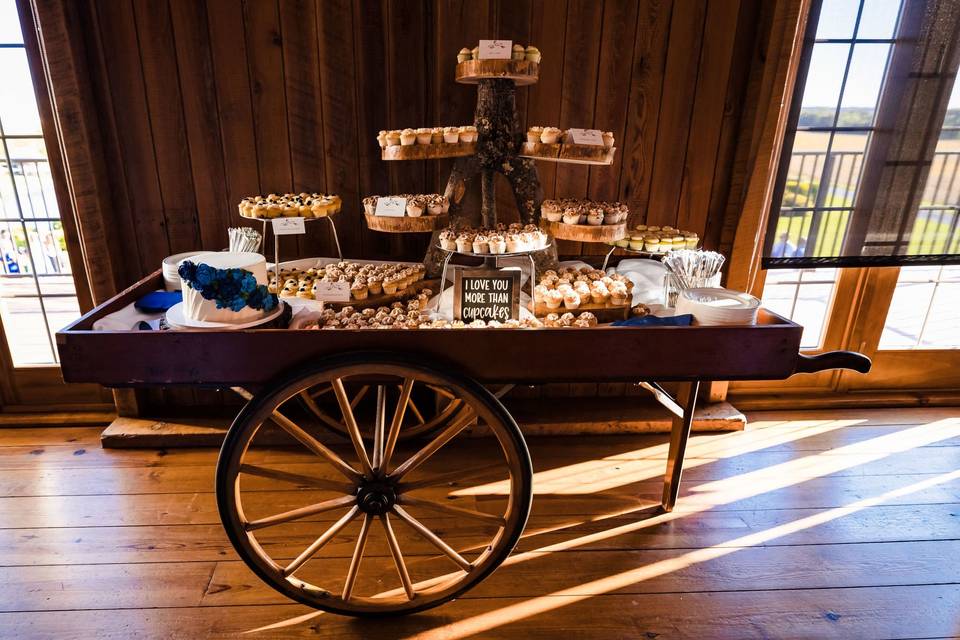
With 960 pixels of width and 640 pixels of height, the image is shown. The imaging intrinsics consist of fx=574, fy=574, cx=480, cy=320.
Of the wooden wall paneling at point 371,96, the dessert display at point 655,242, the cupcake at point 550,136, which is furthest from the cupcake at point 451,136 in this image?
the dessert display at point 655,242

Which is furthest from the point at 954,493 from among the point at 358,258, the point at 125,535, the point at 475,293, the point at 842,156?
the point at 125,535

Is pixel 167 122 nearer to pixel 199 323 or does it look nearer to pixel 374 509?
pixel 199 323

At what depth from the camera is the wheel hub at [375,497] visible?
4.81 ft

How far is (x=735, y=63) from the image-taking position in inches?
88.7

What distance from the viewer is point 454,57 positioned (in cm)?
216

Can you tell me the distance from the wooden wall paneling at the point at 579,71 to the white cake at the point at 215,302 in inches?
53.1

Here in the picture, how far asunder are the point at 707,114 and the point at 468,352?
5.27 feet

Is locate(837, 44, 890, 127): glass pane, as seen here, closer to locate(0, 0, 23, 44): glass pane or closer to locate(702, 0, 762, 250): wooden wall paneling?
locate(702, 0, 762, 250): wooden wall paneling

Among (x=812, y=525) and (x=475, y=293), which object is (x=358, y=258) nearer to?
(x=475, y=293)

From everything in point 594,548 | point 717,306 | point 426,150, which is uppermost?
point 426,150

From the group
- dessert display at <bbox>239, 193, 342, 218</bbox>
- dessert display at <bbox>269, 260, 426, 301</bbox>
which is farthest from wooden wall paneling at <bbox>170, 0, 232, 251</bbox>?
dessert display at <bbox>269, 260, 426, 301</bbox>

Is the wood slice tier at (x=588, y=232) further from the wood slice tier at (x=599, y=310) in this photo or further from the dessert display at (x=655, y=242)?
the wood slice tier at (x=599, y=310)

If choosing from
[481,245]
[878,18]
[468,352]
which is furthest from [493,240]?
[878,18]

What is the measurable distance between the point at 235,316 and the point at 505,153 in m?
1.02
